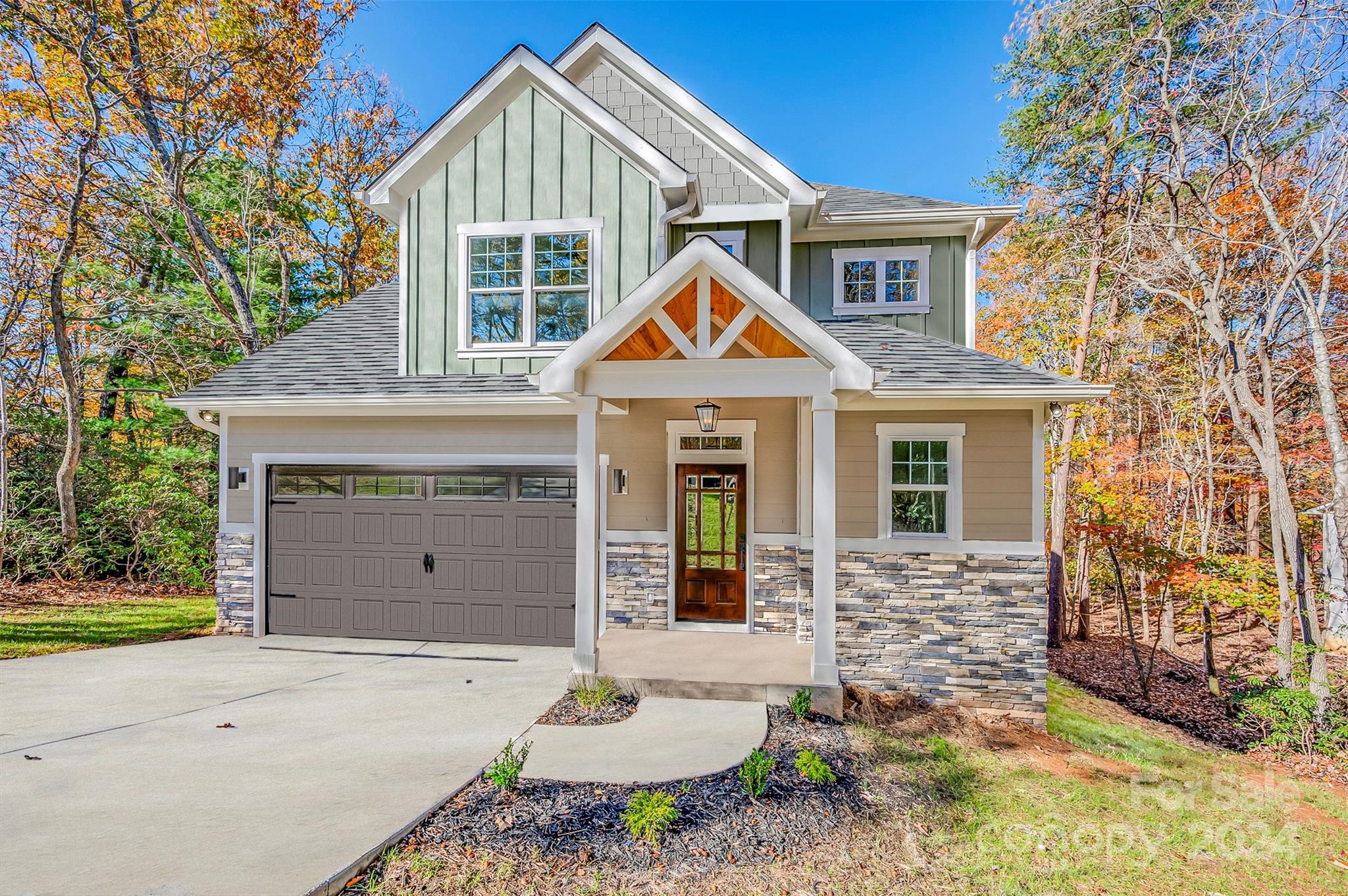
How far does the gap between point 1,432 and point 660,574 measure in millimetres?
11790

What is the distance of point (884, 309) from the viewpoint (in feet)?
27.8

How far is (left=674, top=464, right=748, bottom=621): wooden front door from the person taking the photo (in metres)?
8.09

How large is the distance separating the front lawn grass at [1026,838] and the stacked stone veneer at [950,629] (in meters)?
0.44

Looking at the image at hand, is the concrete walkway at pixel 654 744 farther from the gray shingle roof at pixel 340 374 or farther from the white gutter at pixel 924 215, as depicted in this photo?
the white gutter at pixel 924 215

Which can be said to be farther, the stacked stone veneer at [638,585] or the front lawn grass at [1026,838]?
the stacked stone veneer at [638,585]

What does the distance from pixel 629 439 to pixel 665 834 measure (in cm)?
518

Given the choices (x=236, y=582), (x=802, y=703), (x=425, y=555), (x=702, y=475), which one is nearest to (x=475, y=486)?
(x=425, y=555)

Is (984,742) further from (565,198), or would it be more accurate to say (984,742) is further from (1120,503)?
(1120,503)

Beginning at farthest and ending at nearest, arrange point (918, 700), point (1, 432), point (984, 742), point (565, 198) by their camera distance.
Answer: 1. point (1, 432)
2. point (565, 198)
3. point (918, 700)
4. point (984, 742)

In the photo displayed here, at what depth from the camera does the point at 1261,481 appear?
11.3 metres

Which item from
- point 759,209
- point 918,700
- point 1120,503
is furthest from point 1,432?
point 1120,503

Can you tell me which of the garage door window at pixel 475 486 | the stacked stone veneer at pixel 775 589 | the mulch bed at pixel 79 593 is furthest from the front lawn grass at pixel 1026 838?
the mulch bed at pixel 79 593

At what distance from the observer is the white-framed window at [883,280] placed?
844 centimetres

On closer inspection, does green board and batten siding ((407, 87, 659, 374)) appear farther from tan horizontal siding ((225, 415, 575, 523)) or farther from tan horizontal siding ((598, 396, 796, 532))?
tan horizontal siding ((598, 396, 796, 532))
